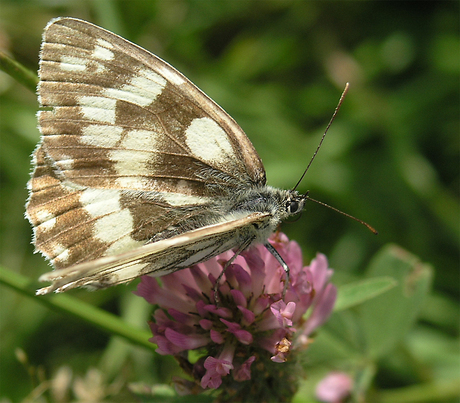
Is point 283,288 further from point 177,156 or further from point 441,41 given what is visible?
point 441,41

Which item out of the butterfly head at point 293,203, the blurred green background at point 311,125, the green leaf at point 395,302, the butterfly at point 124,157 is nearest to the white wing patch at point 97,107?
the butterfly at point 124,157

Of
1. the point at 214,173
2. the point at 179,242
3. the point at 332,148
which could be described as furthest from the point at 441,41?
the point at 179,242

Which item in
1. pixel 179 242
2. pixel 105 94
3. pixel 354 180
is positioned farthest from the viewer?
pixel 354 180

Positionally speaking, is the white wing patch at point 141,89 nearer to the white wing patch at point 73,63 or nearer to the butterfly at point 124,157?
the butterfly at point 124,157

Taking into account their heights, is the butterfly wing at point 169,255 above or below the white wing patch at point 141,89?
below

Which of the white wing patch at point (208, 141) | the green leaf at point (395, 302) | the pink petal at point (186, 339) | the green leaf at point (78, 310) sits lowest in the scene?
the green leaf at point (78, 310)

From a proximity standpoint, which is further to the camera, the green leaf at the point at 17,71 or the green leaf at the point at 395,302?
the green leaf at the point at 395,302

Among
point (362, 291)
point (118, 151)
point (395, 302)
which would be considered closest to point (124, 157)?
point (118, 151)

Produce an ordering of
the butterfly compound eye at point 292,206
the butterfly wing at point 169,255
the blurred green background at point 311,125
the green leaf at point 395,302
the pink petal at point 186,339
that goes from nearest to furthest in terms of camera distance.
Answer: the butterfly wing at point 169,255 → the pink petal at point 186,339 → the butterfly compound eye at point 292,206 → the green leaf at point 395,302 → the blurred green background at point 311,125
